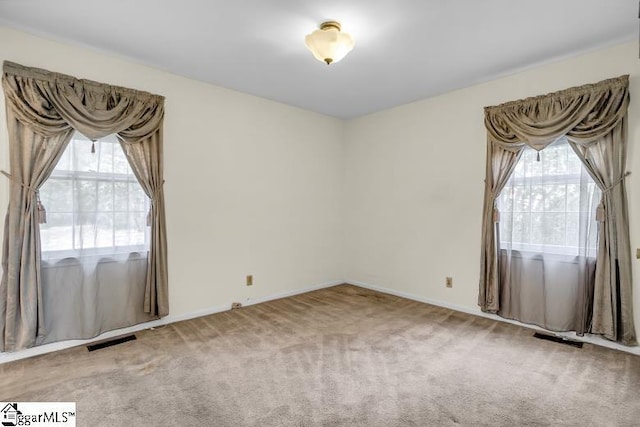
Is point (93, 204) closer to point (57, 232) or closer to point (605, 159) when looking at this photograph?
point (57, 232)

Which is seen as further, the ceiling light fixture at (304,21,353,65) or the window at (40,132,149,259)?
the window at (40,132,149,259)

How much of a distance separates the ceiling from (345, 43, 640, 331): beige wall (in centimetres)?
22

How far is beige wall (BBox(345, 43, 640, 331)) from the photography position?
287 cm

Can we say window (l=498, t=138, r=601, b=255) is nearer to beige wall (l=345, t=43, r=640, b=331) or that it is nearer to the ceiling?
beige wall (l=345, t=43, r=640, b=331)

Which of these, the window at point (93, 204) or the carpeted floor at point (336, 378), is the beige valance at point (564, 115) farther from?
the window at point (93, 204)

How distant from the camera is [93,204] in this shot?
2.84 metres

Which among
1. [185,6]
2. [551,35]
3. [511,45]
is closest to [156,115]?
[185,6]

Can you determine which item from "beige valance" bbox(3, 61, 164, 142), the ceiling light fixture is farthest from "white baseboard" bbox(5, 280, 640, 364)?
the ceiling light fixture

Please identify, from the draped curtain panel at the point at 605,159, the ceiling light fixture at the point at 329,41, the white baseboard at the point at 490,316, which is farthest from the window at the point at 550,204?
the ceiling light fixture at the point at 329,41

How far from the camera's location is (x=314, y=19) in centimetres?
234

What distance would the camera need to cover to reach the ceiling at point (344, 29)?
2203mm

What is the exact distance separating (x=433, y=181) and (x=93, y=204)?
12.0ft

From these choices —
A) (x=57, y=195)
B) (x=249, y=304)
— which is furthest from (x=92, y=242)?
(x=249, y=304)

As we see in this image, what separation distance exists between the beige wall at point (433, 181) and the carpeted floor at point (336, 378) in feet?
A: 3.18
